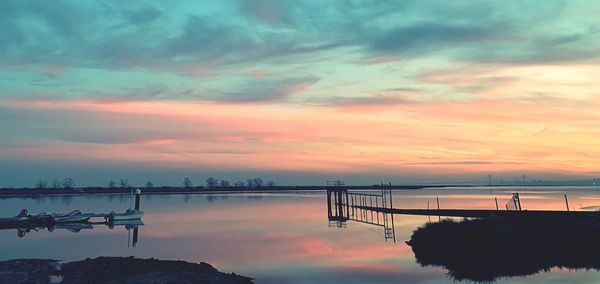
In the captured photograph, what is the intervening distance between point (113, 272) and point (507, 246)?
81.2 ft

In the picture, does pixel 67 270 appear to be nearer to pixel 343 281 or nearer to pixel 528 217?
pixel 343 281

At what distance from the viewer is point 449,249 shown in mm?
31859

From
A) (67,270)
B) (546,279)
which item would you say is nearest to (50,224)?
(67,270)

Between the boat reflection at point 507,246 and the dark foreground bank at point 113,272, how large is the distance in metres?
13.8

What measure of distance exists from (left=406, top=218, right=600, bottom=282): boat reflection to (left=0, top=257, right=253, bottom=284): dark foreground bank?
13.8 m

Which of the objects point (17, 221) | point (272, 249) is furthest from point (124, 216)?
point (272, 249)

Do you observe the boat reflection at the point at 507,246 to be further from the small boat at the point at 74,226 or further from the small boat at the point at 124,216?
the small boat at the point at 124,216

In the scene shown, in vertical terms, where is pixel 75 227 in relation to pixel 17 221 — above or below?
below

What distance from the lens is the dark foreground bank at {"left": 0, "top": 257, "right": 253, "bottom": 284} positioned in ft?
70.2

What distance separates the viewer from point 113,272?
22734mm

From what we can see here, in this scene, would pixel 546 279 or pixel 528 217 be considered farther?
pixel 528 217

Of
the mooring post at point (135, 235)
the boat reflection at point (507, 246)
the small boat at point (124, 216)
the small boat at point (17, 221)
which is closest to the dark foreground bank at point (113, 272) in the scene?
the boat reflection at point (507, 246)

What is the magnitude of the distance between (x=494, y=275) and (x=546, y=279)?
254 cm

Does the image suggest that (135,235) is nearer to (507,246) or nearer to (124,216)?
(124,216)
